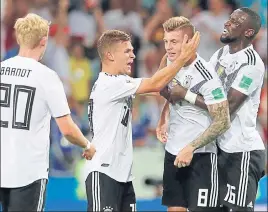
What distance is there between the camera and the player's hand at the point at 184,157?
646 cm

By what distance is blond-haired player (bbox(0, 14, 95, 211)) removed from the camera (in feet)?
19.6

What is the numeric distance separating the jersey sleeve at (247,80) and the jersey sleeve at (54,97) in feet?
5.05

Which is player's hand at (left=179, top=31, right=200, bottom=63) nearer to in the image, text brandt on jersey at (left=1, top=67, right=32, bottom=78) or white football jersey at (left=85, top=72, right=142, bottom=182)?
white football jersey at (left=85, top=72, right=142, bottom=182)

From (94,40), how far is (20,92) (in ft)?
22.6

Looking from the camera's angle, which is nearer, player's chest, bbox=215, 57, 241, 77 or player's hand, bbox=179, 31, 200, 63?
player's hand, bbox=179, 31, 200, 63

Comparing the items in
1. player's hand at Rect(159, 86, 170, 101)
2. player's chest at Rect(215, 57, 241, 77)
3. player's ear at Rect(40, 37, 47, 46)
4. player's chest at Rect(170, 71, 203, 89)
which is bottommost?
player's hand at Rect(159, 86, 170, 101)

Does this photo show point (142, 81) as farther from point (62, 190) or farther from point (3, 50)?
point (3, 50)

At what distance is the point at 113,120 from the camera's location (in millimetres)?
6418

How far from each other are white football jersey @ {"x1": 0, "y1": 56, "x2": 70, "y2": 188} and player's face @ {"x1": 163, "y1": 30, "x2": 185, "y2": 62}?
42.4 inches

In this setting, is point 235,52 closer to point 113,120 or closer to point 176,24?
point 176,24

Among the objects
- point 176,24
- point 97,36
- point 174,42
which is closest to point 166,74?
point 174,42

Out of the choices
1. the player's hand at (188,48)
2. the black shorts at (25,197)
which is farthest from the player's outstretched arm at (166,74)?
the black shorts at (25,197)

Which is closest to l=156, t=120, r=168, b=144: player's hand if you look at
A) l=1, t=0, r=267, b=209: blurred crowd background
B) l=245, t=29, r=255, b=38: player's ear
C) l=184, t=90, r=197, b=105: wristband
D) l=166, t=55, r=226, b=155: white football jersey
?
l=166, t=55, r=226, b=155: white football jersey

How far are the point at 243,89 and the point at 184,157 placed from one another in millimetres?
773
